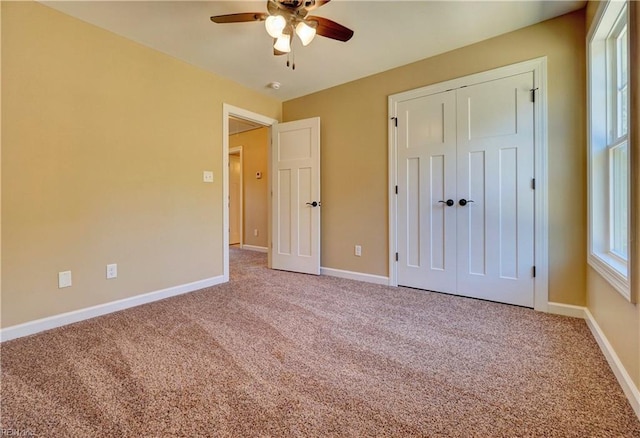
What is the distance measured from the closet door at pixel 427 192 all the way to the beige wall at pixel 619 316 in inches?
39.6

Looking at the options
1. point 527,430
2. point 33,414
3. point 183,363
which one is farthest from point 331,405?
point 33,414

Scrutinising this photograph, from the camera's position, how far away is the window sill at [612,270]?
55.8 inches

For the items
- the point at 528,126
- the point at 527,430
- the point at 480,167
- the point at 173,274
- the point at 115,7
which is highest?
the point at 115,7

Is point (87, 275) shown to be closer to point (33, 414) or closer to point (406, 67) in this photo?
point (33, 414)

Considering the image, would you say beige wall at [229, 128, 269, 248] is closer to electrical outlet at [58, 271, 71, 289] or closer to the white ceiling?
the white ceiling

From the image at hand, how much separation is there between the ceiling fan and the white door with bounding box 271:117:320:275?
1595 mm

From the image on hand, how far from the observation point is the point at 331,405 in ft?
4.17

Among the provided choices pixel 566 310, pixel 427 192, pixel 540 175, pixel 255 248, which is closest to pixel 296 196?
pixel 427 192

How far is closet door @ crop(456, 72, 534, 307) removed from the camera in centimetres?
242

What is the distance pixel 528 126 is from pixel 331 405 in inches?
102

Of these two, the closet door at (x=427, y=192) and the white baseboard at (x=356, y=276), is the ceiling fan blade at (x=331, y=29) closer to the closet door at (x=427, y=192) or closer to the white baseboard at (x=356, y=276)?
the closet door at (x=427, y=192)

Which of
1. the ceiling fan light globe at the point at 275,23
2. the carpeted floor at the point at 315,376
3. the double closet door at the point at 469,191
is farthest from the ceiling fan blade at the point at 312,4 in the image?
the carpeted floor at the point at 315,376

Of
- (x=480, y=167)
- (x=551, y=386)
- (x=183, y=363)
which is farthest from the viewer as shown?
(x=480, y=167)

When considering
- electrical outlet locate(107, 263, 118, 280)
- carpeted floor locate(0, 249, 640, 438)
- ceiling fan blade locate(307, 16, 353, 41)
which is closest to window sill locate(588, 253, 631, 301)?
carpeted floor locate(0, 249, 640, 438)
